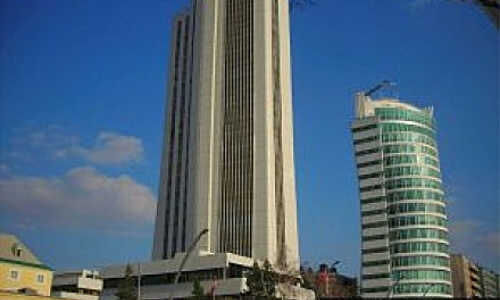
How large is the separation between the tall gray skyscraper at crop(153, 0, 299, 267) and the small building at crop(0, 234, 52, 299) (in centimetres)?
3930

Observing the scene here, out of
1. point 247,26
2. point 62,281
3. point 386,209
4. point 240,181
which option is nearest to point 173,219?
point 240,181

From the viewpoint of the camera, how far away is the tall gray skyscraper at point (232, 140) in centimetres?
10981

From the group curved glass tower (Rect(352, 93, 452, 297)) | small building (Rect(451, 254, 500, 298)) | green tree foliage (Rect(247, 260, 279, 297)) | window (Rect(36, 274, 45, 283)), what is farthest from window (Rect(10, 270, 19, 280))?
small building (Rect(451, 254, 500, 298))

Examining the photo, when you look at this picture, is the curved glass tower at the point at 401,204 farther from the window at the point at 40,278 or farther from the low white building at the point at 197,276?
the window at the point at 40,278

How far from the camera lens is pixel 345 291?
3216 inches

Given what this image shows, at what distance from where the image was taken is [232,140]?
117 m

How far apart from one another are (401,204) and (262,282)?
68005mm

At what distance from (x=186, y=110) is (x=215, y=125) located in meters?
10.3

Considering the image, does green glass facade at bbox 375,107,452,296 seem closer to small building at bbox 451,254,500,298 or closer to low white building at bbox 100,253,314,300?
small building at bbox 451,254,500,298

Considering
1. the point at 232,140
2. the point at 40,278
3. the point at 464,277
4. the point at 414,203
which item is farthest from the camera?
the point at 464,277

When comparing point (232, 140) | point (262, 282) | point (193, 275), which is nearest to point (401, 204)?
point (232, 140)

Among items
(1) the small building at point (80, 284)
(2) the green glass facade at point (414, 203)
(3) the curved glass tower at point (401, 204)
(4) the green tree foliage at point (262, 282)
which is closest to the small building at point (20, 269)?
(4) the green tree foliage at point (262, 282)

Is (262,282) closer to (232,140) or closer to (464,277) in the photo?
(232,140)

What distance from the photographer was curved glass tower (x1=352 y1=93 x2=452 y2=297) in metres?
136
